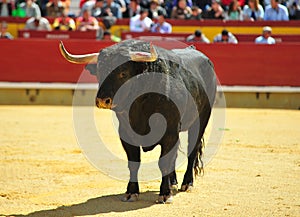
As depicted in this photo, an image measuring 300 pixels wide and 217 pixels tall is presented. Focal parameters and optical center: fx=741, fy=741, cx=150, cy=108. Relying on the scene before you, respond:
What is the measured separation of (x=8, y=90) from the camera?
12.5 metres

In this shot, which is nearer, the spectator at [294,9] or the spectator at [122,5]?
the spectator at [294,9]

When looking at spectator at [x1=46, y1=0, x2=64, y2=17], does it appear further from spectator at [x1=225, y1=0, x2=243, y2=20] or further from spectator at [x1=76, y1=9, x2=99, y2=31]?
spectator at [x1=225, y1=0, x2=243, y2=20]

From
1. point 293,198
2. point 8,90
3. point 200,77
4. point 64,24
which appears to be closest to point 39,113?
point 8,90

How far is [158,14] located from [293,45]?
9.24 feet

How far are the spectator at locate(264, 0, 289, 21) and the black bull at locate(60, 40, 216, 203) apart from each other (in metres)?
8.22

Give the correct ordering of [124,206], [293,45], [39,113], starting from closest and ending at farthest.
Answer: [124,206] → [39,113] → [293,45]

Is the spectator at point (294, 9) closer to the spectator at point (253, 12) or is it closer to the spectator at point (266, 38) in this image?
the spectator at point (253, 12)

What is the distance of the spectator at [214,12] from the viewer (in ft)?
45.2

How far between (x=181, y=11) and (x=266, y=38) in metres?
1.93

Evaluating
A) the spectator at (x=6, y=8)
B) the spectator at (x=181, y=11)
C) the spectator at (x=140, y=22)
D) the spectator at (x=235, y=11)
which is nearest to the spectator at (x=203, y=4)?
the spectator at (x=181, y=11)

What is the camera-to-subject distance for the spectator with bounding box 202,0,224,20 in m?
13.8

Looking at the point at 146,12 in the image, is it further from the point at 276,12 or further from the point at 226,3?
the point at 276,12

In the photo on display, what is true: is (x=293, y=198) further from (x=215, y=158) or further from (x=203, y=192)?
(x=215, y=158)

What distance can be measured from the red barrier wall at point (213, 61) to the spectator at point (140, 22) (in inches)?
44.0
